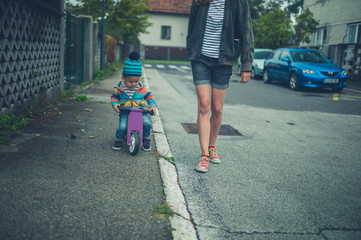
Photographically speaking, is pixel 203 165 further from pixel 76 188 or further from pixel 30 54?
pixel 30 54

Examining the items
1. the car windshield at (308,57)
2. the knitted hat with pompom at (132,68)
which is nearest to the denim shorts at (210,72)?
the knitted hat with pompom at (132,68)

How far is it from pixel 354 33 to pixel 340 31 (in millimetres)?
1433

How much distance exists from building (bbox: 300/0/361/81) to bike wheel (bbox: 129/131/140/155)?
1619 cm

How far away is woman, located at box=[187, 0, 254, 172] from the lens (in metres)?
3.71

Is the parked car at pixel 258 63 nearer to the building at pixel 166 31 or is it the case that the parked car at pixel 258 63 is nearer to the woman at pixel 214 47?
the woman at pixel 214 47

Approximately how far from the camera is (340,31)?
21.9 metres

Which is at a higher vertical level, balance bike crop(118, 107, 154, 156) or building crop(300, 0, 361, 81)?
building crop(300, 0, 361, 81)

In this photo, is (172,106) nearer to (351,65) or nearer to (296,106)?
(296,106)

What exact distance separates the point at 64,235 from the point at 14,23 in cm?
364

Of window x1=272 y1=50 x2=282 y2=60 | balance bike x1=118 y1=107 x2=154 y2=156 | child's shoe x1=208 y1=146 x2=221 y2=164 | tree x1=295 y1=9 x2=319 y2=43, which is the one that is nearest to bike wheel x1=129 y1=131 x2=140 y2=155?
balance bike x1=118 y1=107 x2=154 y2=156

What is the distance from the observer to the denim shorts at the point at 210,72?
3.74 meters

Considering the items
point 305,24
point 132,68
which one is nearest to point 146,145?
point 132,68

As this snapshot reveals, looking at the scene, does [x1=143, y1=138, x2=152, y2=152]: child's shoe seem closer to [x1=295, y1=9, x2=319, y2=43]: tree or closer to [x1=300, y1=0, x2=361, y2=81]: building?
[x1=300, y1=0, x2=361, y2=81]: building

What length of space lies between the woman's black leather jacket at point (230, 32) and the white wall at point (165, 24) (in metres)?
43.7
